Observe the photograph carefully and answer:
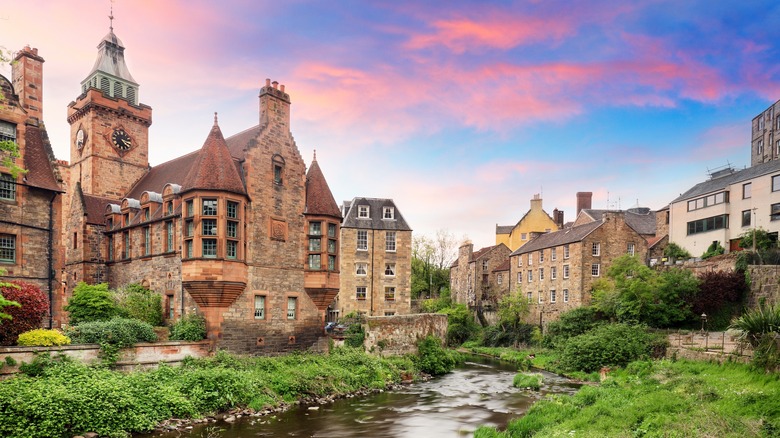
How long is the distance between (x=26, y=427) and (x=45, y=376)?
2547 mm

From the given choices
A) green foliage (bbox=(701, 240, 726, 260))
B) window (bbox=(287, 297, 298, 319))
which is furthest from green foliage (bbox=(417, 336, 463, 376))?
green foliage (bbox=(701, 240, 726, 260))

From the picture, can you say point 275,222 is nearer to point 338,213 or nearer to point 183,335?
point 338,213

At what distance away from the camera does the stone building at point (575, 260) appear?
4062cm

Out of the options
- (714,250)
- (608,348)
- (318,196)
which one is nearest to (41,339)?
(318,196)

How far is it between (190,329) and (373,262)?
2297cm

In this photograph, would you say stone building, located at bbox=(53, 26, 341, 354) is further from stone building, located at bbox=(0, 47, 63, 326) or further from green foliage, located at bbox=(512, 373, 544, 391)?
green foliage, located at bbox=(512, 373, 544, 391)

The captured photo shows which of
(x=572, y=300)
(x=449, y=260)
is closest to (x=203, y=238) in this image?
(x=572, y=300)

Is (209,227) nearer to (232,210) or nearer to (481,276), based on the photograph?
(232,210)

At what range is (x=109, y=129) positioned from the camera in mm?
33219

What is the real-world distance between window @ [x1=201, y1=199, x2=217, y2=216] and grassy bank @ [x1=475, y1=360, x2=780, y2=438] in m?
15.5

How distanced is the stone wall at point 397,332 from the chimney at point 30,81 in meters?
21.4

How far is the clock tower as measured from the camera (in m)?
32.5

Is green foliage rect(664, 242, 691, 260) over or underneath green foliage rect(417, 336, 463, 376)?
over

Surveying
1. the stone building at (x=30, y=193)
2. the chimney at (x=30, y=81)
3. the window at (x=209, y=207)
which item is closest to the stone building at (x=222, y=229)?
the window at (x=209, y=207)
